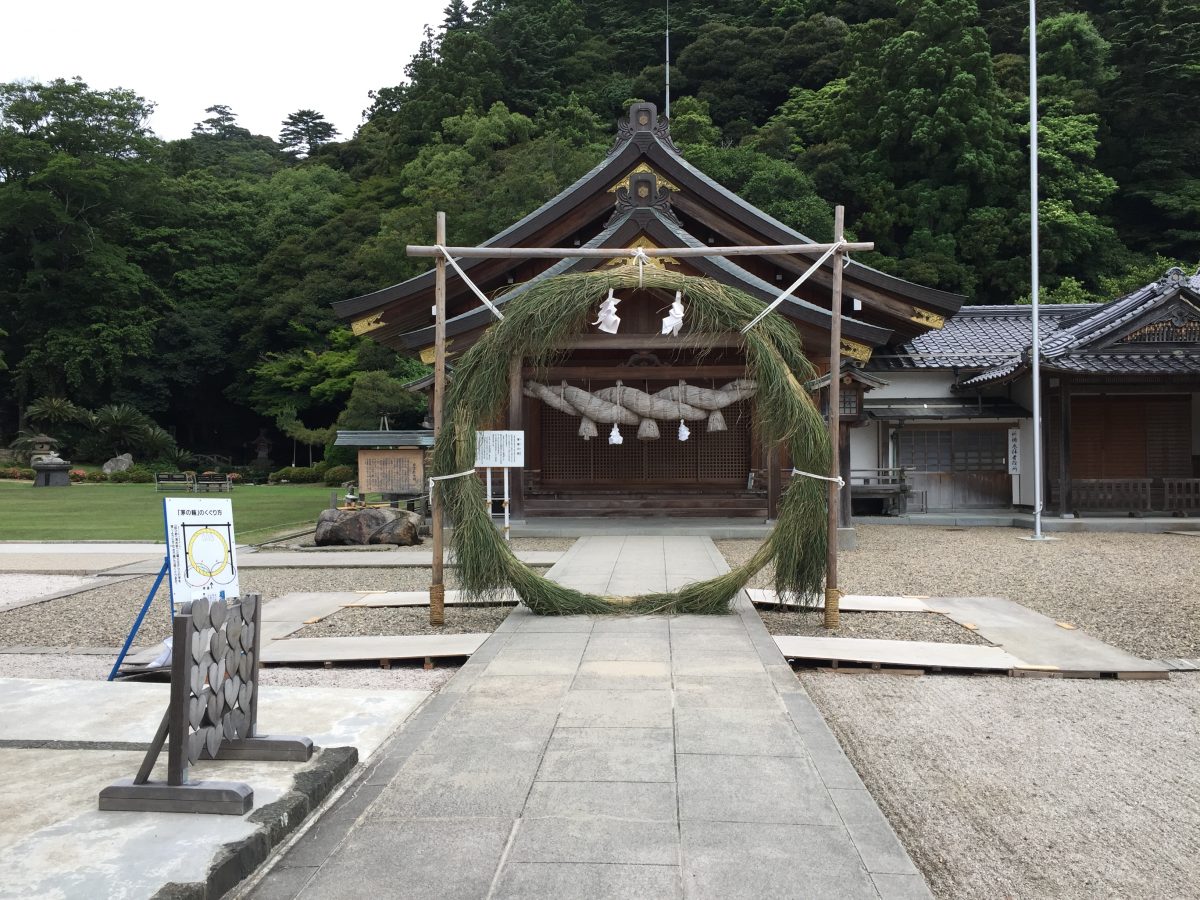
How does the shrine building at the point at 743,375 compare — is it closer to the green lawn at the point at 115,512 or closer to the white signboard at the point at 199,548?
the green lawn at the point at 115,512

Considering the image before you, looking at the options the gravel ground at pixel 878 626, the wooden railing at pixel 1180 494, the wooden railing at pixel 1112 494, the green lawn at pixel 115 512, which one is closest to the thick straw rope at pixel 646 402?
the gravel ground at pixel 878 626

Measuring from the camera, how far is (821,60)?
4406 centimetres

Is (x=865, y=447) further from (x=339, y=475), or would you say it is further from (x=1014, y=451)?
(x=339, y=475)

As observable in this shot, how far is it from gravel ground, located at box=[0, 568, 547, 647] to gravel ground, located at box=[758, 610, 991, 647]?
3.20 meters

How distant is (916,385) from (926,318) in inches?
153

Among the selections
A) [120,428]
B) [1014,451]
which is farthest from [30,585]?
Answer: [120,428]

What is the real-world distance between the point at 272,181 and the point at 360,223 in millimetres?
13303

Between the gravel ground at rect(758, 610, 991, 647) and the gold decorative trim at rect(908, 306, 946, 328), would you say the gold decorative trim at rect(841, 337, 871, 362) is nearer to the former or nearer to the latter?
A: the gold decorative trim at rect(908, 306, 946, 328)

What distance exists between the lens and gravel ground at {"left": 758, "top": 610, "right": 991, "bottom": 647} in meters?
7.04

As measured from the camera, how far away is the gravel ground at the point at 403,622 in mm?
7195

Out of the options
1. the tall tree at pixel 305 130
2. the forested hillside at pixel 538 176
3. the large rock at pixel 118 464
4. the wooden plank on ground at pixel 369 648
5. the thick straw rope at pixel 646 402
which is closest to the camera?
the wooden plank on ground at pixel 369 648

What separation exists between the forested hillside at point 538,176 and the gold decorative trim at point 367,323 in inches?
604

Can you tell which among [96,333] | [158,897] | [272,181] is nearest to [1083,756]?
[158,897]

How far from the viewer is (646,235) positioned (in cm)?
1487
